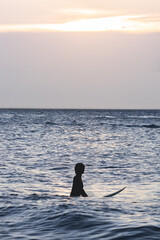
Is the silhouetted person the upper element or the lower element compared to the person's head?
lower

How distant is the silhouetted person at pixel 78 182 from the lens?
13.1 meters

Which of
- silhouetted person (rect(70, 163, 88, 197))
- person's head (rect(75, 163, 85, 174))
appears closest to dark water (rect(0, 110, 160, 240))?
silhouetted person (rect(70, 163, 88, 197))

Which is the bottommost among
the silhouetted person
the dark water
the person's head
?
the dark water

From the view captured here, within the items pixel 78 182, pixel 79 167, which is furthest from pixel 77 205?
pixel 79 167

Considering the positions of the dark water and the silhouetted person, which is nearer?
the dark water

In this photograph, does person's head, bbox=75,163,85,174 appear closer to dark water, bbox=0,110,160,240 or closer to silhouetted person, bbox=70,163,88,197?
silhouetted person, bbox=70,163,88,197

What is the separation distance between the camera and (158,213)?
11398mm

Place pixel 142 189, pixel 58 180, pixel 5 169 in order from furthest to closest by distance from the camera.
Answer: pixel 5 169 < pixel 58 180 < pixel 142 189

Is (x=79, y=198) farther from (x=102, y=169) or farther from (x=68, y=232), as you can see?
(x=102, y=169)

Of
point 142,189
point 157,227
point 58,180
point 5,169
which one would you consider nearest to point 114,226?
point 157,227

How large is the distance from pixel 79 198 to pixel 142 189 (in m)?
2.92

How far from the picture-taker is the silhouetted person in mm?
13095

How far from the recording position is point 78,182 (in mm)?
13320

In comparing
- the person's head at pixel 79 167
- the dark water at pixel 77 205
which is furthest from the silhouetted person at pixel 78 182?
the dark water at pixel 77 205
